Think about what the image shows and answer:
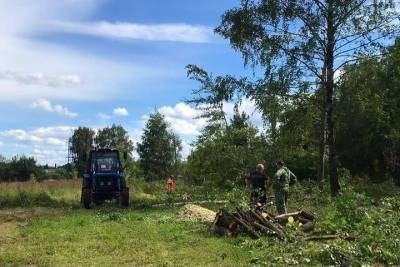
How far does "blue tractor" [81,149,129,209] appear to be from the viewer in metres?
26.6

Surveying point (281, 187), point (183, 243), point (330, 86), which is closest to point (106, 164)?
point (330, 86)

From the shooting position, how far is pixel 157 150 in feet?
256

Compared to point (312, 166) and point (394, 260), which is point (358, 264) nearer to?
point (394, 260)

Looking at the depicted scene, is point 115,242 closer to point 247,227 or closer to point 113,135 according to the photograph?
point 247,227

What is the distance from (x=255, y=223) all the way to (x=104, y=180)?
46.8 ft

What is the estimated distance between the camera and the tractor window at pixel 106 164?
27.1 m

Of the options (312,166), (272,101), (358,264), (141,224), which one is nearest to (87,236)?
(141,224)

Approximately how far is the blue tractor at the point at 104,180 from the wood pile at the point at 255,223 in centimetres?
1237

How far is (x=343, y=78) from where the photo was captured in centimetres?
2433

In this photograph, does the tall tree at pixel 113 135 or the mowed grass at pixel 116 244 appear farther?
the tall tree at pixel 113 135

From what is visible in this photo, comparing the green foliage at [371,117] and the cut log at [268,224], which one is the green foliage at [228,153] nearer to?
the green foliage at [371,117]

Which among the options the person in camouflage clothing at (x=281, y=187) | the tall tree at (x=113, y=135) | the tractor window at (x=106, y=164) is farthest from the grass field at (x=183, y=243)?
A: the tall tree at (x=113, y=135)

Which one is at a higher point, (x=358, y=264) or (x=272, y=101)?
(x=272, y=101)

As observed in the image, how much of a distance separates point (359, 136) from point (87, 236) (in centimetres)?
3827
